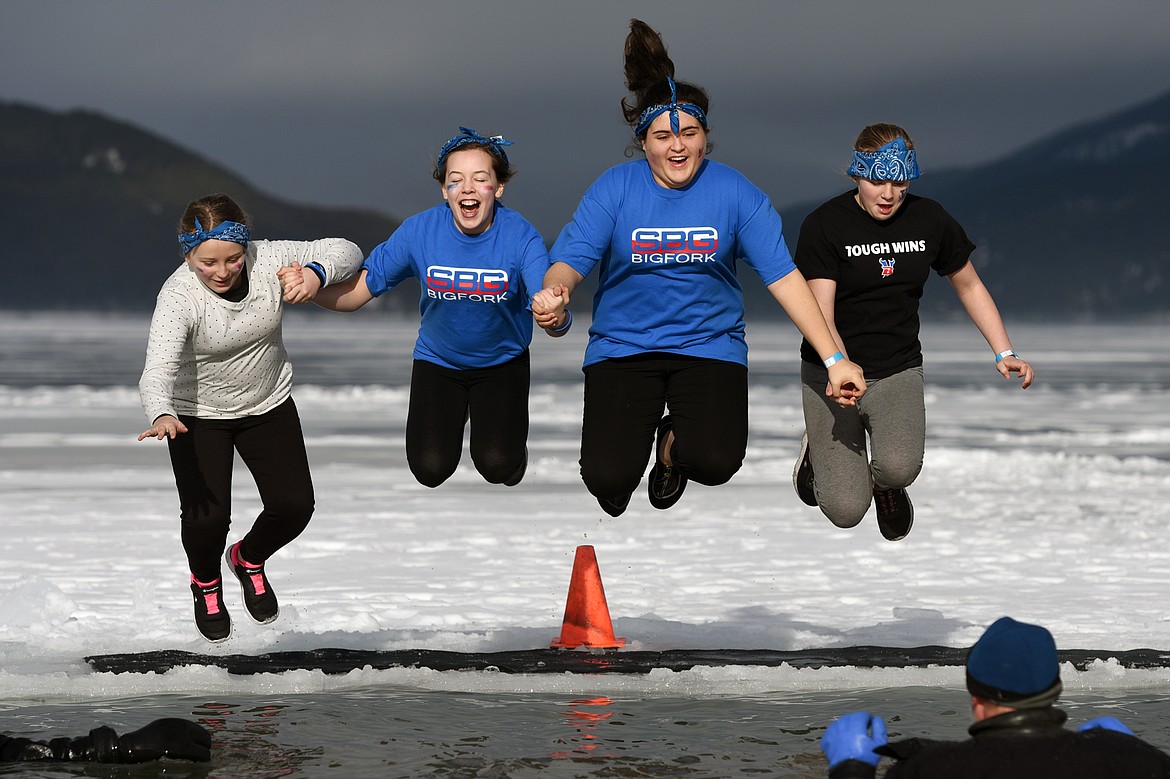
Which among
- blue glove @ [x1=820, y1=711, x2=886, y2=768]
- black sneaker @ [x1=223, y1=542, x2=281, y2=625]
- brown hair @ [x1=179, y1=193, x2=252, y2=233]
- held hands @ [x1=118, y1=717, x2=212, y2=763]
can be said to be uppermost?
brown hair @ [x1=179, y1=193, x2=252, y2=233]

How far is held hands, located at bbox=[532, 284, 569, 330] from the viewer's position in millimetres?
6211

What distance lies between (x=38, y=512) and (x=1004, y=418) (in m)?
15.9

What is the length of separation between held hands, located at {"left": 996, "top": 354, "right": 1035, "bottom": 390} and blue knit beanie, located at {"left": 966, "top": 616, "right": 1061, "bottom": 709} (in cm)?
352

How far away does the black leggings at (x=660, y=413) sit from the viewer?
275 inches

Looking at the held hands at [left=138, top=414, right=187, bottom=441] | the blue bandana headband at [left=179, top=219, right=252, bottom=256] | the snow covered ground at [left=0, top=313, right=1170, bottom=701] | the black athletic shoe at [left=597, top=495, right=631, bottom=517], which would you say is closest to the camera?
the held hands at [left=138, top=414, right=187, bottom=441]

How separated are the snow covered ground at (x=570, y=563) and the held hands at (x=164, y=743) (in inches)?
Result: 43.0

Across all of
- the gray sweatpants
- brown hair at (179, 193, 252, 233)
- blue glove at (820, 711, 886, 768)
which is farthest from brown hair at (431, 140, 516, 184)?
blue glove at (820, 711, 886, 768)

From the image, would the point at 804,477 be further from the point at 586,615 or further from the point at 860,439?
the point at 586,615

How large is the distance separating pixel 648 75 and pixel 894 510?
8.65ft

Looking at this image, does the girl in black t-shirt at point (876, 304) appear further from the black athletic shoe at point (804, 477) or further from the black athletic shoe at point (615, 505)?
the black athletic shoe at point (615, 505)

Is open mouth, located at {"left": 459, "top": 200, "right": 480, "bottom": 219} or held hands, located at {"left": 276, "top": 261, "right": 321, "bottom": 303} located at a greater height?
open mouth, located at {"left": 459, "top": 200, "right": 480, "bottom": 219}

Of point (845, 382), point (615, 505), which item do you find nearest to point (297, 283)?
point (615, 505)

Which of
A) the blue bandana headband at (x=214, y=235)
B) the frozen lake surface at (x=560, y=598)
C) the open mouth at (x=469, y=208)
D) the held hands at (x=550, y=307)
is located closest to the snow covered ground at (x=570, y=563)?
the frozen lake surface at (x=560, y=598)

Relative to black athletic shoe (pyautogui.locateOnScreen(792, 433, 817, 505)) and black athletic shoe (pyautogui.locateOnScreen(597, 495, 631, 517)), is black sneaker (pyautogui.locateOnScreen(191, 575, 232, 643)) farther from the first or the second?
black athletic shoe (pyautogui.locateOnScreen(792, 433, 817, 505))
